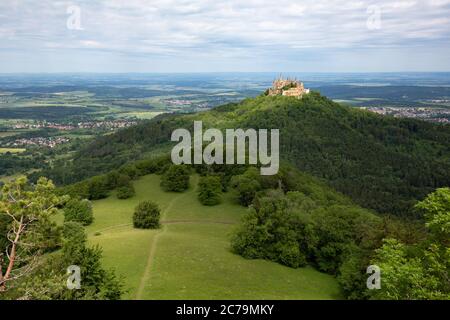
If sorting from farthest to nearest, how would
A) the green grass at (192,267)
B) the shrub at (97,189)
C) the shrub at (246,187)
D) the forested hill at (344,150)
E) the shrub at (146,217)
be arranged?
the forested hill at (344,150) < the shrub at (97,189) < the shrub at (246,187) < the shrub at (146,217) < the green grass at (192,267)

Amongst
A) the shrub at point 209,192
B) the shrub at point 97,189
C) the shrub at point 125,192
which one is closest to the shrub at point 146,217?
the shrub at point 209,192

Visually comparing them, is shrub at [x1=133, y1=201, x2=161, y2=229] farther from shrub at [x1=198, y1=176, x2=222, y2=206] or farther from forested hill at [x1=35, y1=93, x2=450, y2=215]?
forested hill at [x1=35, y1=93, x2=450, y2=215]

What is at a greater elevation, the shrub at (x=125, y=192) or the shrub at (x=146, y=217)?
the shrub at (x=146, y=217)

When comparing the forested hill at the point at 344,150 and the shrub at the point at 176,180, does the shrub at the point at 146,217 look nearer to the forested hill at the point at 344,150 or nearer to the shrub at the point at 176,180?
the shrub at the point at 176,180

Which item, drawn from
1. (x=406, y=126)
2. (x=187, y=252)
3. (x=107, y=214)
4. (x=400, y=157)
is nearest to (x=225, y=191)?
(x=107, y=214)

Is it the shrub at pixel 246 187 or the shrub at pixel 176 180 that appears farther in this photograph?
the shrub at pixel 176 180

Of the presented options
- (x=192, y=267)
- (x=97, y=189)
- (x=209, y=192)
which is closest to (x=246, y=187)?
(x=209, y=192)

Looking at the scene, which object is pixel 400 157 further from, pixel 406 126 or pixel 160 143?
pixel 160 143
